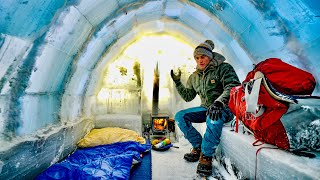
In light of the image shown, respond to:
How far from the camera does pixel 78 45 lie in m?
3.67

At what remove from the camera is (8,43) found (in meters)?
2.12

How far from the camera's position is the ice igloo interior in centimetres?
231

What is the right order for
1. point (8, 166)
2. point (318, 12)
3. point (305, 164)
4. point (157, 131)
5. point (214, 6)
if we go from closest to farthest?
point (305, 164)
point (318, 12)
point (8, 166)
point (214, 6)
point (157, 131)

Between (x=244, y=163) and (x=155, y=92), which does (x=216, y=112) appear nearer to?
(x=244, y=163)

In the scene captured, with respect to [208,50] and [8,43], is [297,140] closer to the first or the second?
[208,50]

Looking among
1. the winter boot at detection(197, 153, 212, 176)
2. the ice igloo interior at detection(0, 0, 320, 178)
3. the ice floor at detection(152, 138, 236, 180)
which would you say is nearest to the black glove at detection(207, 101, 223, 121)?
the winter boot at detection(197, 153, 212, 176)

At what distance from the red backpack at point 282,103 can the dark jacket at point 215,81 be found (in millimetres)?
1128

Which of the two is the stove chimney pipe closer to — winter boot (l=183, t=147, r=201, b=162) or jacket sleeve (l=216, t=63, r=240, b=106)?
winter boot (l=183, t=147, r=201, b=162)

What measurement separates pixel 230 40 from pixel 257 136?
2176 millimetres

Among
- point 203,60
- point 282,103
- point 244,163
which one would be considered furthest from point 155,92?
point 282,103

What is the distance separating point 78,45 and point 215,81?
2411mm

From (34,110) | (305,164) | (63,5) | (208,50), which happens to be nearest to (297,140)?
(305,164)

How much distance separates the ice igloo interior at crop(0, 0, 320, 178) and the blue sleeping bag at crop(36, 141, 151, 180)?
248 mm

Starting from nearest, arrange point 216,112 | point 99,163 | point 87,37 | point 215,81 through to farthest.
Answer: point 216,112
point 99,163
point 87,37
point 215,81
